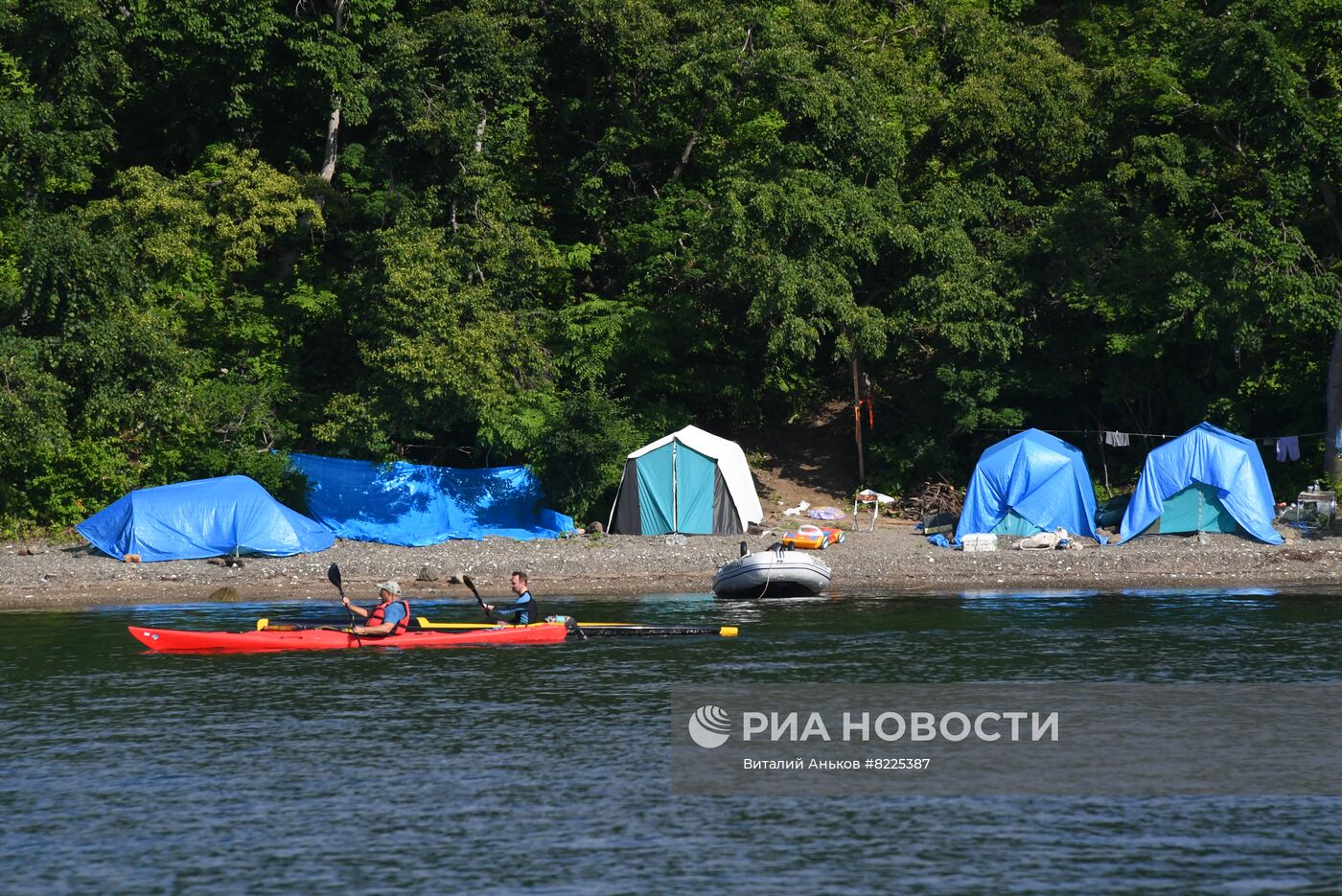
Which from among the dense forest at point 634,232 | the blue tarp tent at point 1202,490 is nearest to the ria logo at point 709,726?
the dense forest at point 634,232

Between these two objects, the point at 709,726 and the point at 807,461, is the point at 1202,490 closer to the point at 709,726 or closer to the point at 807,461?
the point at 807,461

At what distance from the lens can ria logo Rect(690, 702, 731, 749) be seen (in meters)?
17.4

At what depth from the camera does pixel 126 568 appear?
31.5 metres

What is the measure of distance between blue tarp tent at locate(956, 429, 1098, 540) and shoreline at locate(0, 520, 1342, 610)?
0.74 meters

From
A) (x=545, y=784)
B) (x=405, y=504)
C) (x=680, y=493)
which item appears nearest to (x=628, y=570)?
(x=680, y=493)

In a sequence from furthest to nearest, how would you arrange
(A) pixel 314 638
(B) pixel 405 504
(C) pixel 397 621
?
(B) pixel 405 504 → (C) pixel 397 621 → (A) pixel 314 638

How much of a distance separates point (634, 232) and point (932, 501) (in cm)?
1190

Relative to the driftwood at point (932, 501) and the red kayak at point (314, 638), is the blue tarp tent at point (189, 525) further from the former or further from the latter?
the driftwood at point (932, 501)

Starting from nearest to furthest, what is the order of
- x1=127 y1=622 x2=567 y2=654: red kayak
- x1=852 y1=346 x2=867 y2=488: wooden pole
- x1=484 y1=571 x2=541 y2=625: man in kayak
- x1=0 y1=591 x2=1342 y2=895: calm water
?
x1=0 y1=591 x2=1342 y2=895: calm water
x1=127 y1=622 x2=567 y2=654: red kayak
x1=484 y1=571 x2=541 y2=625: man in kayak
x1=852 y1=346 x2=867 y2=488: wooden pole

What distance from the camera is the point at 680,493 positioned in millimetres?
35719

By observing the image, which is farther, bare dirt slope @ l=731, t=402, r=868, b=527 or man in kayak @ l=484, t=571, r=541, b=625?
bare dirt slope @ l=731, t=402, r=868, b=527

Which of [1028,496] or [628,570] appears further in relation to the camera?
[1028,496]

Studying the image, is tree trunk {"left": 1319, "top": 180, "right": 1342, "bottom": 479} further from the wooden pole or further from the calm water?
the wooden pole

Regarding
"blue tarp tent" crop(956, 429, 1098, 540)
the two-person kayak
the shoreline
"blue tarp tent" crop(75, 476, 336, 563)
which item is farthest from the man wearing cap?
"blue tarp tent" crop(956, 429, 1098, 540)
